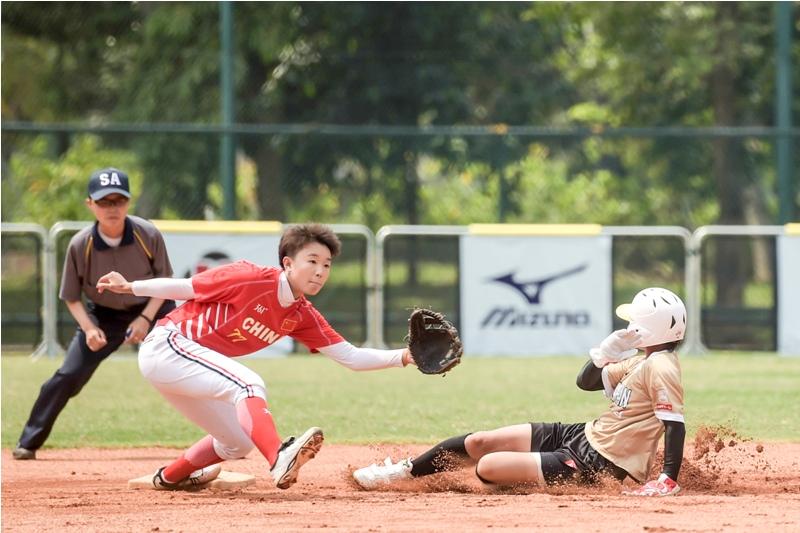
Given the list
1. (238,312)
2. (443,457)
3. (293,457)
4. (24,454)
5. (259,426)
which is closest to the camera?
(293,457)

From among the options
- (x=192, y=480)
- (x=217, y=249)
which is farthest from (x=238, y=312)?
(x=217, y=249)

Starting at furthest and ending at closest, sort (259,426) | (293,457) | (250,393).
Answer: (250,393) < (259,426) < (293,457)

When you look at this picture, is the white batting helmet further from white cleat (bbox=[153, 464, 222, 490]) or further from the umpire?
the umpire

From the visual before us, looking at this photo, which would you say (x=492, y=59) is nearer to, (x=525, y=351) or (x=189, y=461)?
(x=525, y=351)

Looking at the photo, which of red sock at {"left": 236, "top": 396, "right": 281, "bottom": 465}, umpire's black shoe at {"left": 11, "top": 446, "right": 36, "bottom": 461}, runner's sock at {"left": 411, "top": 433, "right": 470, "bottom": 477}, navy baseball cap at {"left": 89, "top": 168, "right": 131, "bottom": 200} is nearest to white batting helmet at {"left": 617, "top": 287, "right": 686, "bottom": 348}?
runner's sock at {"left": 411, "top": 433, "right": 470, "bottom": 477}

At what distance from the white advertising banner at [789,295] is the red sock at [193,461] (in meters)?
9.51

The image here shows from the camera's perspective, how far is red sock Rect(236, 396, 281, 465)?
5.86m

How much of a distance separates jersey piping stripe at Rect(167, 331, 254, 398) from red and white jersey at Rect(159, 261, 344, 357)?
0.11 meters

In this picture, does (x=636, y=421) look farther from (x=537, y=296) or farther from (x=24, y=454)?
(x=537, y=296)

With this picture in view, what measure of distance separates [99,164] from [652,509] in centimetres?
1888

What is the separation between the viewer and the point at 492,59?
76.6 ft

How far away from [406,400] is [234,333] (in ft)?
15.8

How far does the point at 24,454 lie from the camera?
8289 millimetres

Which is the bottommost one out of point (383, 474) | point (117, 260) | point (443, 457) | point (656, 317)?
point (383, 474)
